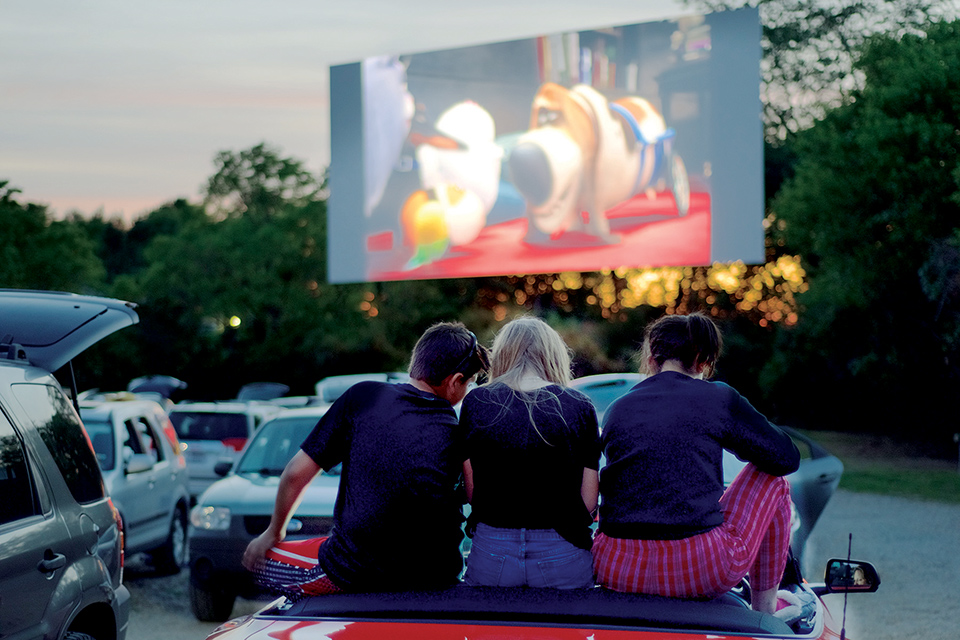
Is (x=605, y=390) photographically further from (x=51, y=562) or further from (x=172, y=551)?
(x=172, y=551)

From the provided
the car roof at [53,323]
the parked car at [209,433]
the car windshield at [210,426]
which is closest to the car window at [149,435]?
the parked car at [209,433]

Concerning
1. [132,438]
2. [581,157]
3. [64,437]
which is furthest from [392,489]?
[581,157]

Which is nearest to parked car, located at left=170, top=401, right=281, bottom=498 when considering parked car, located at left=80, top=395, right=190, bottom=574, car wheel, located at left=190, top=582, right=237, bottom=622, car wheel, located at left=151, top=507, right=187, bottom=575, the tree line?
parked car, located at left=80, top=395, right=190, bottom=574

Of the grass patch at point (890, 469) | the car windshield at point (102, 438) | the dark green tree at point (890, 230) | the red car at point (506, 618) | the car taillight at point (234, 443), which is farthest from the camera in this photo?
the dark green tree at point (890, 230)

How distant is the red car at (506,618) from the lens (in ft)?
8.12

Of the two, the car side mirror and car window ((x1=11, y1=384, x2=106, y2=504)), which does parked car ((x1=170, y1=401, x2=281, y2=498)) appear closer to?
car window ((x1=11, y1=384, x2=106, y2=504))

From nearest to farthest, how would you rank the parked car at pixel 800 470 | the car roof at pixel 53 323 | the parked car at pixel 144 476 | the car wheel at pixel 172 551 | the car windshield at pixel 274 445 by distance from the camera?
the car roof at pixel 53 323 → the parked car at pixel 800 470 → the car windshield at pixel 274 445 → the parked car at pixel 144 476 → the car wheel at pixel 172 551

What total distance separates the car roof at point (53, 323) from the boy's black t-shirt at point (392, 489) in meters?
1.58

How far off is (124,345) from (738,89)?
37.2 m

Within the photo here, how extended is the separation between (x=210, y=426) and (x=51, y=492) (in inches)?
457

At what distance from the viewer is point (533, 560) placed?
9.84 ft

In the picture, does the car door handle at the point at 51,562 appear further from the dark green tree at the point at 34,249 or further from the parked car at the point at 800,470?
the dark green tree at the point at 34,249

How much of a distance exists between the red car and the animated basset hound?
1529cm

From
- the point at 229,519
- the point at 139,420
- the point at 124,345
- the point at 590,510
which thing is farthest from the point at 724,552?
the point at 124,345
